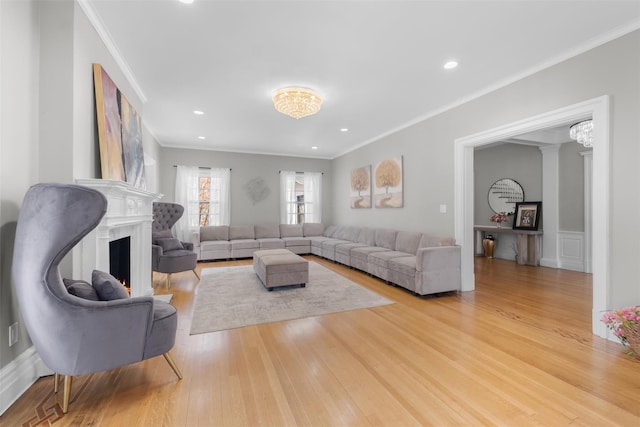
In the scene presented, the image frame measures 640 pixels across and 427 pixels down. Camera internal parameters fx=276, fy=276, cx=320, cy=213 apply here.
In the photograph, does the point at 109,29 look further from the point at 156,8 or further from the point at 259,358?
the point at 259,358

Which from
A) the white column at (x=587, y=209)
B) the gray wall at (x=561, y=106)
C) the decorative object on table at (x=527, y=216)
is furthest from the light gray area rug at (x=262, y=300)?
the decorative object on table at (x=527, y=216)

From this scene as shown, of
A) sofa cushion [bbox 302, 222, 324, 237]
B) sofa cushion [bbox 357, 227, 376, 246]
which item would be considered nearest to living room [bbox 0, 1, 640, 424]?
sofa cushion [bbox 357, 227, 376, 246]

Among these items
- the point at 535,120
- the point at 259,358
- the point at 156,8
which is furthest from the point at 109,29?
the point at 535,120

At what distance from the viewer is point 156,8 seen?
2154 millimetres

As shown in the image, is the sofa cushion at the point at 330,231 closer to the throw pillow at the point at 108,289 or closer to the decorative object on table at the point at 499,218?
the decorative object on table at the point at 499,218

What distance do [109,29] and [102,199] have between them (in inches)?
74.7

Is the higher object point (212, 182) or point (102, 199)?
point (212, 182)

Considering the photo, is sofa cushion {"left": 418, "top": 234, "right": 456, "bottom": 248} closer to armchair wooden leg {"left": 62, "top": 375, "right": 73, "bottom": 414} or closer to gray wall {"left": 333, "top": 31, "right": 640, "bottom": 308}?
gray wall {"left": 333, "top": 31, "right": 640, "bottom": 308}

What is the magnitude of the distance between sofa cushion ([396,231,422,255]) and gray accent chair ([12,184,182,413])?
13.1ft

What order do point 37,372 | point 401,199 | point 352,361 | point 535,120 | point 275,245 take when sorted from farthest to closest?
point 275,245 → point 401,199 → point 535,120 → point 352,361 → point 37,372

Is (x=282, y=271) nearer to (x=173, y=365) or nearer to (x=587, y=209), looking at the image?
(x=173, y=365)

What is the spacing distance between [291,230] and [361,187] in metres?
2.27

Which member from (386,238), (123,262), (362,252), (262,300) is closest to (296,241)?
(362,252)

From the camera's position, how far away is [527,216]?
238 inches
